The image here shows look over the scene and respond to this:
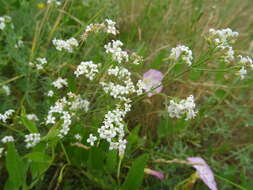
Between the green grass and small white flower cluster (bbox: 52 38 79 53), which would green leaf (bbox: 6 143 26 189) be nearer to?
the green grass

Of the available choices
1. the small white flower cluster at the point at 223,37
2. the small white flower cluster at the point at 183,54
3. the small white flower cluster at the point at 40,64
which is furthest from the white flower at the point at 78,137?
the small white flower cluster at the point at 223,37

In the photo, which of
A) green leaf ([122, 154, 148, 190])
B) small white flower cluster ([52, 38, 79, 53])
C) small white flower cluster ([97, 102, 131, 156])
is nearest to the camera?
small white flower cluster ([97, 102, 131, 156])

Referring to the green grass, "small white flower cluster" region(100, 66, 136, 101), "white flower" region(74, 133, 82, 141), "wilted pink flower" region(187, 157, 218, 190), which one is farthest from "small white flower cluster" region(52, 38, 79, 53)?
"wilted pink flower" region(187, 157, 218, 190)

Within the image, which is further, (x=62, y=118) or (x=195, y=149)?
(x=195, y=149)

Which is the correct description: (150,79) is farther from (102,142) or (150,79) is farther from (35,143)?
(35,143)

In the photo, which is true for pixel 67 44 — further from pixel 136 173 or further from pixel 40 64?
pixel 136 173

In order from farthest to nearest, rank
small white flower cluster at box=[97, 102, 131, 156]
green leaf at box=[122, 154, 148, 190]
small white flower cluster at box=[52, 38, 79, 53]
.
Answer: small white flower cluster at box=[52, 38, 79, 53] < green leaf at box=[122, 154, 148, 190] < small white flower cluster at box=[97, 102, 131, 156]

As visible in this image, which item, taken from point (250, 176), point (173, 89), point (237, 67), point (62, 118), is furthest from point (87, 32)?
point (250, 176)

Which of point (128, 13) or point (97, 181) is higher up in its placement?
point (128, 13)
